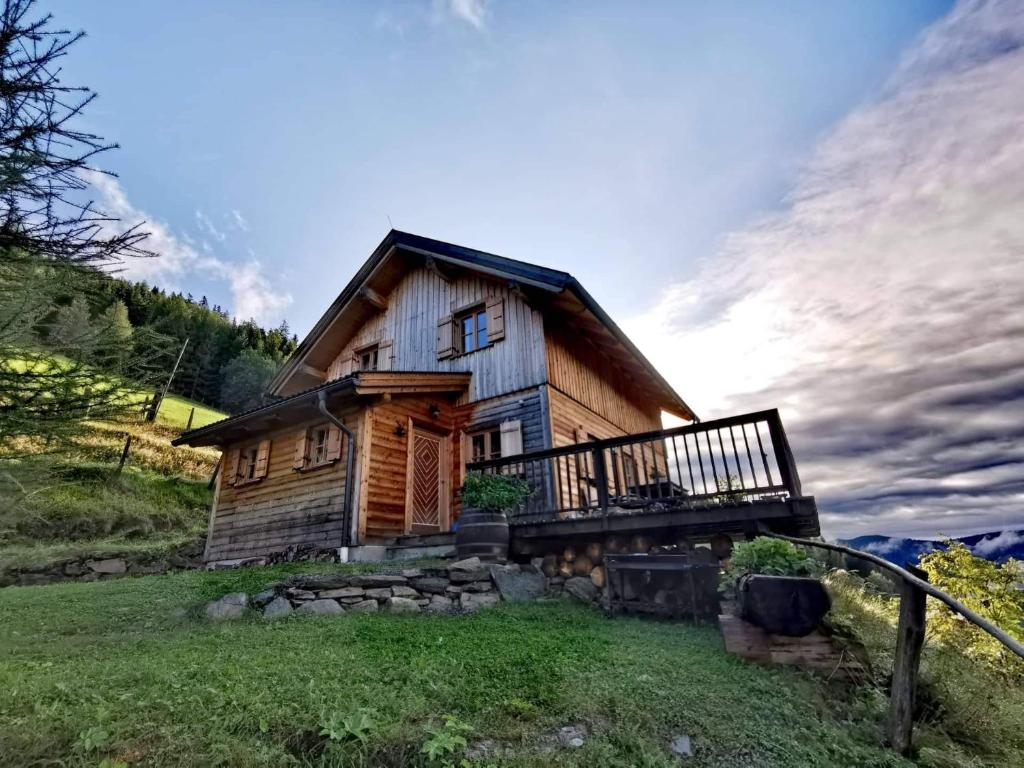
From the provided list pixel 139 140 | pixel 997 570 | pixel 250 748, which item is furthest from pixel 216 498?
pixel 997 570

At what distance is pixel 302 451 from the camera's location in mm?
10297

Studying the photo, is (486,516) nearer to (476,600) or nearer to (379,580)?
(476,600)

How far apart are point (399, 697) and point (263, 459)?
9242 mm

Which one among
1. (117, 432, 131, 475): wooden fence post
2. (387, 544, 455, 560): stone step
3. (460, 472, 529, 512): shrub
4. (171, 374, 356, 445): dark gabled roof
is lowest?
(387, 544, 455, 560): stone step

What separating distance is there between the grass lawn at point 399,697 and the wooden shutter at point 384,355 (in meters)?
9.15

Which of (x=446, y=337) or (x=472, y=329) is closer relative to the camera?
(x=472, y=329)

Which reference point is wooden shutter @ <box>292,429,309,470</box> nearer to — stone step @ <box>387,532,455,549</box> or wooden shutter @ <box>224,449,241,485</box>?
wooden shutter @ <box>224,449,241,485</box>

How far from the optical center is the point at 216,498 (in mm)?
12078

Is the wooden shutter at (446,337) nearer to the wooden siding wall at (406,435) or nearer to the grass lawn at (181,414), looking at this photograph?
the wooden siding wall at (406,435)

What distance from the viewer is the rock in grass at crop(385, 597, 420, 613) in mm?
6031

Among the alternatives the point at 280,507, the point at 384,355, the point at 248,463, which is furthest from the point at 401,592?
the point at 384,355

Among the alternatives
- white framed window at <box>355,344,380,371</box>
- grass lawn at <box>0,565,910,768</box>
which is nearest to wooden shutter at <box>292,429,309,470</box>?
white framed window at <box>355,344,380,371</box>

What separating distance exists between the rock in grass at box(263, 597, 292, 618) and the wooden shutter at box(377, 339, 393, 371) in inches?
333

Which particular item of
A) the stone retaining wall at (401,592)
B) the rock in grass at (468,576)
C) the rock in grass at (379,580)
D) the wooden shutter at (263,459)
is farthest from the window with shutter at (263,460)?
the rock in grass at (468,576)
